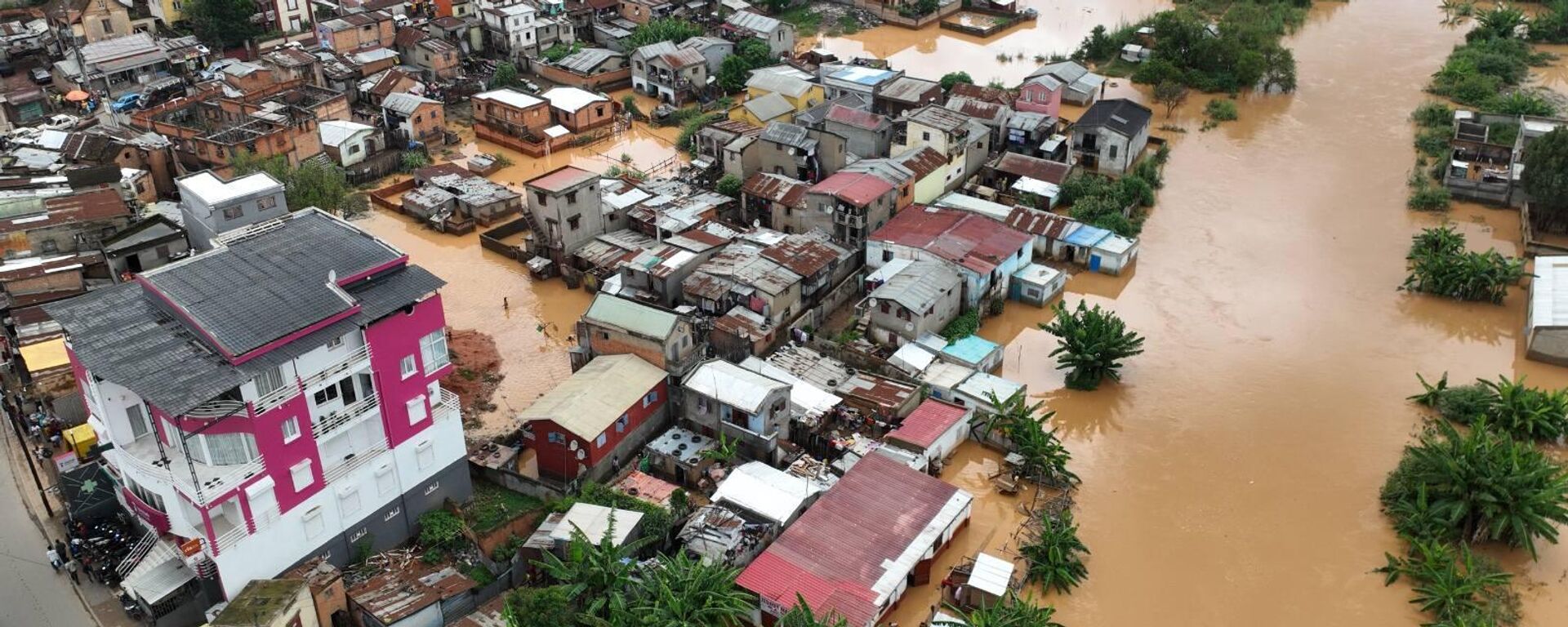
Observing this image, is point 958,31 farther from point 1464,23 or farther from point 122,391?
point 122,391

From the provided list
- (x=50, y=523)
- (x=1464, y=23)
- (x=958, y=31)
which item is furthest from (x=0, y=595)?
(x=1464, y=23)

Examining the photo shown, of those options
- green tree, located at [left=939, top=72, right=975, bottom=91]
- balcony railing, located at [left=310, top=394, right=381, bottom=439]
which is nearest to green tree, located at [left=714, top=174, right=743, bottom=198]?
green tree, located at [left=939, top=72, right=975, bottom=91]

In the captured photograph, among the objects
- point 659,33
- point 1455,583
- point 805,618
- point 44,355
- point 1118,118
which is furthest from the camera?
point 659,33

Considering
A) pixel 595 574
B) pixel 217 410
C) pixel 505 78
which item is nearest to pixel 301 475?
pixel 217 410

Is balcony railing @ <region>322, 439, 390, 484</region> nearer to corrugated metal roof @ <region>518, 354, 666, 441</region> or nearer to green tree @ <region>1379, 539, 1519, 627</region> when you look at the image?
corrugated metal roof @ <region>518, 354, 666, 441</region>

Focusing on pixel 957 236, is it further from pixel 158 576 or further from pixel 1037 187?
pixel 158 576

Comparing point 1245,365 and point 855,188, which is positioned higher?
point 855,188

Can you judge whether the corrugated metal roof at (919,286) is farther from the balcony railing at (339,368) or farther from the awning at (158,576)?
the awning at (158,576)

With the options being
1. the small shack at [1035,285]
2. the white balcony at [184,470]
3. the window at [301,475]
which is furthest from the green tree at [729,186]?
the white balcony at [184,470]
